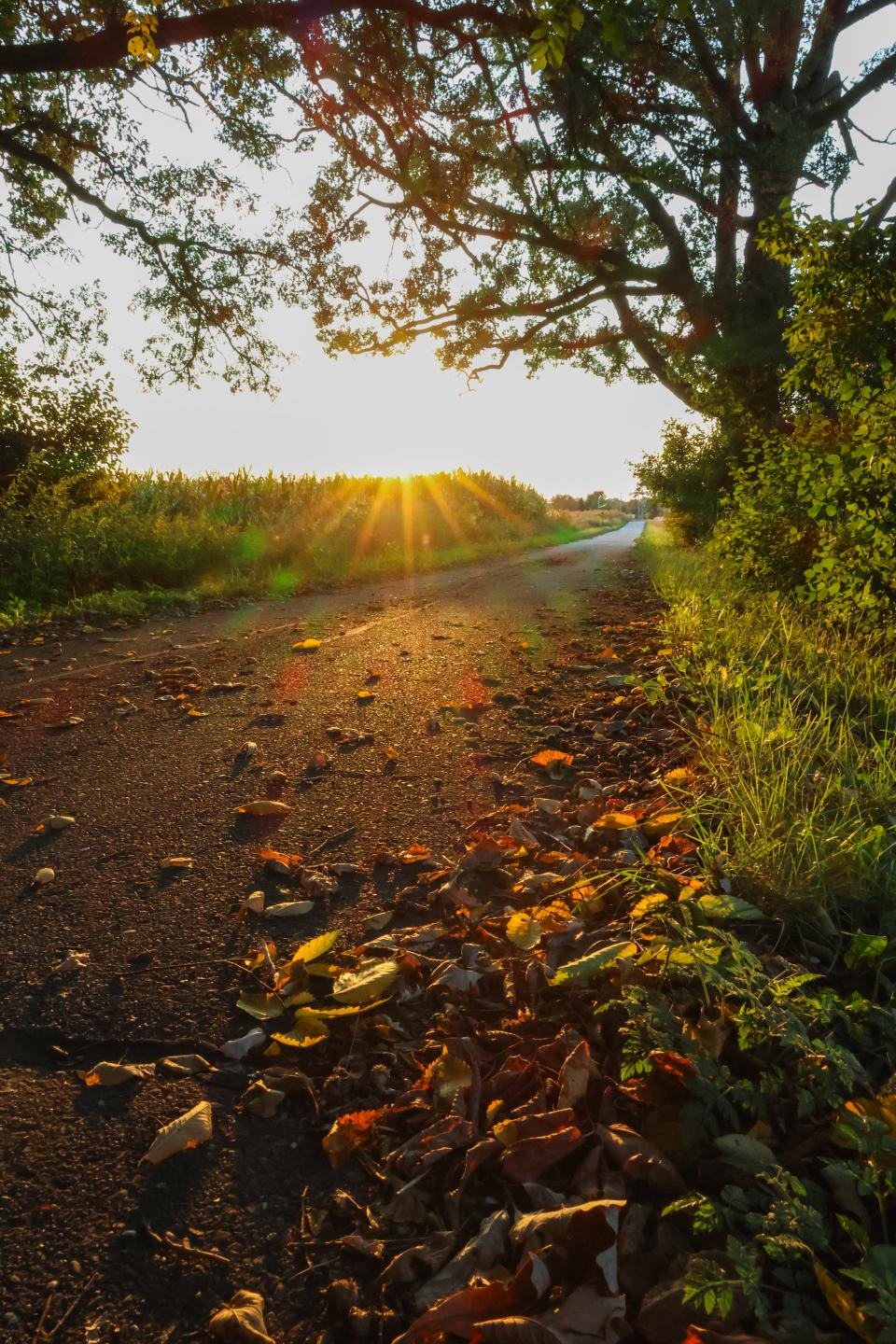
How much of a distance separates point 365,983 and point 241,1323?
2.37 ft

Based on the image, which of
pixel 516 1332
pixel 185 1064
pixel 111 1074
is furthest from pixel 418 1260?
pixel 111 1074

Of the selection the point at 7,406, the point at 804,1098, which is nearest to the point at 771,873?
the point at 804,1098

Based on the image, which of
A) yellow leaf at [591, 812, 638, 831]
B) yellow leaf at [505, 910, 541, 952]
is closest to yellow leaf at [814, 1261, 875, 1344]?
yellow leaf at [505, 910, 541, 952]

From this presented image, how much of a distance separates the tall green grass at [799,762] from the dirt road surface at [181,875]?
0.86 meters

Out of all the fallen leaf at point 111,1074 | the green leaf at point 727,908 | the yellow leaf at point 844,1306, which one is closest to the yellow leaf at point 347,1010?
the fallen leaf at point 111,1074

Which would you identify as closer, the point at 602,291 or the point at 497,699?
the point at 497,699

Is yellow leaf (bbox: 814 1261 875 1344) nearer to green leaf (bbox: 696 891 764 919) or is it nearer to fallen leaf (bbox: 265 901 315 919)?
green leaf (bbox: 696 891 764 919)

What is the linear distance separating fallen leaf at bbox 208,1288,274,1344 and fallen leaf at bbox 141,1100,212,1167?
31 centimetres

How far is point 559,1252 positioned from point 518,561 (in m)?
12.4

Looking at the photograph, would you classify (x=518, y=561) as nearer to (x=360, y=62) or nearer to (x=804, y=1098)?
(x=360, y=62)

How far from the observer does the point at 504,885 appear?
2162 millimetres

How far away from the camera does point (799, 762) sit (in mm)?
2404

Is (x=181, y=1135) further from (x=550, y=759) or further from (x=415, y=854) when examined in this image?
(x=550, y=759)

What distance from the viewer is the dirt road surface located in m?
1.11
